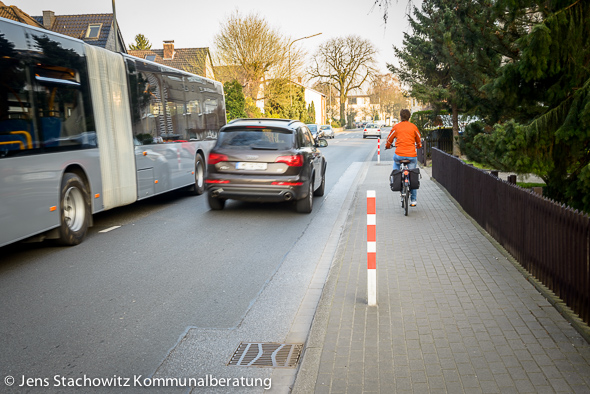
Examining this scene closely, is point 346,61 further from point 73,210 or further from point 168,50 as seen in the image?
point 73,210

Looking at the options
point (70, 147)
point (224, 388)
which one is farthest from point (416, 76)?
point (224, 388)

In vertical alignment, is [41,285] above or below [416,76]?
below

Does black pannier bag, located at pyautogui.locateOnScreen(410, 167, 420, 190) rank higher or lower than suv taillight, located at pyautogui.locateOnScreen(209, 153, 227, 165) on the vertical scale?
lower

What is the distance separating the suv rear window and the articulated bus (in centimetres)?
167

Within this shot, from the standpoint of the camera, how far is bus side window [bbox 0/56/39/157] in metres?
6.62

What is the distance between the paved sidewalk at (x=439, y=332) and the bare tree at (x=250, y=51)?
135ft

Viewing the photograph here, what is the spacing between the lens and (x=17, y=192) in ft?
22.1

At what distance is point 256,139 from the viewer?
10469 millimetres

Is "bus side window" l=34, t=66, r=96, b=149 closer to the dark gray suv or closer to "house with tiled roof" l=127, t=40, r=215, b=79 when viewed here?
the dark gray suv

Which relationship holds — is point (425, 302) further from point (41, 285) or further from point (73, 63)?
point (73, 63)

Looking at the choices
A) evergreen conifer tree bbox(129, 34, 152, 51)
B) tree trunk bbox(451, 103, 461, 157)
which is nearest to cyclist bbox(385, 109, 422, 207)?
tree trunk bbox(451, 103, 461, 157)

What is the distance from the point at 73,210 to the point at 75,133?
3.78ft

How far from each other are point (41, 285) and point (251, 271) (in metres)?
2.34

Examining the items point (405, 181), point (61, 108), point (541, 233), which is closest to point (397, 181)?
point (405, 181)
